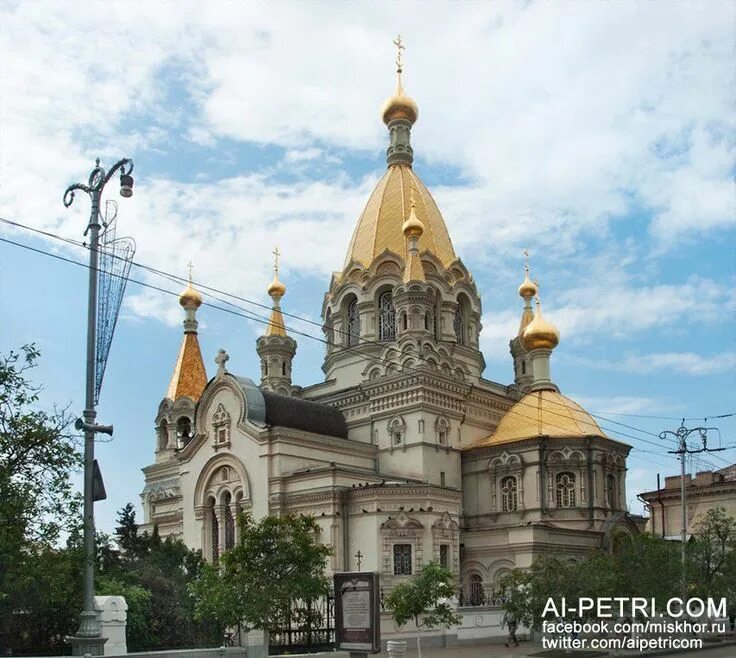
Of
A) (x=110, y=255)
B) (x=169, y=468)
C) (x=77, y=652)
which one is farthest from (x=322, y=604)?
(x=169, y=468)

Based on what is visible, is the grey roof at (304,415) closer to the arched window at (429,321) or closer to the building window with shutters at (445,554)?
the arched window at (429,321)

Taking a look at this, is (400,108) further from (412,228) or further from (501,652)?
(501,652)

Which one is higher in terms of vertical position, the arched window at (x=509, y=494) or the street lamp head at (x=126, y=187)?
the street lamp head at (x=126, y=187)

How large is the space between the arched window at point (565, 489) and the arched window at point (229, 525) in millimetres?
13317

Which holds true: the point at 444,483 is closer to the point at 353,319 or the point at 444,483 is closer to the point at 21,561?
the point at 353,319

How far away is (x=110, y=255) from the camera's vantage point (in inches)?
667

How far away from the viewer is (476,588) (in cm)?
3966

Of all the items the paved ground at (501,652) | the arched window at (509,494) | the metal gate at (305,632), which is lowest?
the paved ground at (501,652)

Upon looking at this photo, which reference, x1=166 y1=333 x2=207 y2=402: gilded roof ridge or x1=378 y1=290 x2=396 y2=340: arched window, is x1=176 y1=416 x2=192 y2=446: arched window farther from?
x1=378 y1=290 x2=396 y2=340: arched window

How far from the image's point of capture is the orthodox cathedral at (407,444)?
120ft

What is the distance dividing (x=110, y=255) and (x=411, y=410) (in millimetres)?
25077

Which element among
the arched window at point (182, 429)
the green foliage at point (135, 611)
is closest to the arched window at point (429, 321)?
the arched window at point (182, 429)

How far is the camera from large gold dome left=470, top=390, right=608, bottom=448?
41.1 meters

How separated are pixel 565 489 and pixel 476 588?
212 inches
